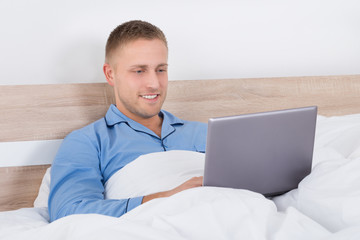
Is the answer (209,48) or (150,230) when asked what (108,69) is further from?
(150,230)

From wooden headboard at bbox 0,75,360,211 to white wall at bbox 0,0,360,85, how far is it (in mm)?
115

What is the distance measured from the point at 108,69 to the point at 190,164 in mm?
502

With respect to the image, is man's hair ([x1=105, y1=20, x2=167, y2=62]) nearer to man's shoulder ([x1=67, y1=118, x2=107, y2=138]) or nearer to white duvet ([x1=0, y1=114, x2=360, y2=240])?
man's shoulder ([x1=67, y1=118, x2=107, y2=138])

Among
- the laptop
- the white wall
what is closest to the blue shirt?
the laptop

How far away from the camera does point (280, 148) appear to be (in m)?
1.04

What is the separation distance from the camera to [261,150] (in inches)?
39.9

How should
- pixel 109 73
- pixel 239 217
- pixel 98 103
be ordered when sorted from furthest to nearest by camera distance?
pixel 98 103
pixel 109 73
pixel 239 217

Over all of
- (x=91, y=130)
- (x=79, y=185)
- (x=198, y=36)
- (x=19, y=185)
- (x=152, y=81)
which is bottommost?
(x=19, y=185)

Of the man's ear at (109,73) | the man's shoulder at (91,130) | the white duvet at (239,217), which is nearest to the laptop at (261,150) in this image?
the white duvet at (239,217)

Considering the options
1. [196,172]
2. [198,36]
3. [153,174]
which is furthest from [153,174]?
[198,36]

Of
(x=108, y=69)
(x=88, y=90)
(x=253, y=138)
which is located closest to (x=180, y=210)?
(x=253, y=138)

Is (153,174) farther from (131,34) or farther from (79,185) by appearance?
(131,34)

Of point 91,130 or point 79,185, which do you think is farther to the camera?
point 91,130

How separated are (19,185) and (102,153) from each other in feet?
1.40
